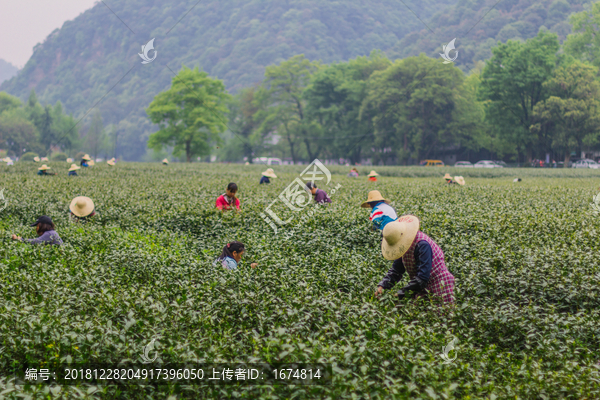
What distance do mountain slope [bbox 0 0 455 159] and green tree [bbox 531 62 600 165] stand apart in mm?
97767

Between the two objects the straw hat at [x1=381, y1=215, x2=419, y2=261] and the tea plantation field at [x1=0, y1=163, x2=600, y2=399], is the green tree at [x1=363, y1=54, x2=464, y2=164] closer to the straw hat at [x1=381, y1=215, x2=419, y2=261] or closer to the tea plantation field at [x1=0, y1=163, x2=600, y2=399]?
the tea plantation field at [x1=0, y1=163, x2=600, y2=399]

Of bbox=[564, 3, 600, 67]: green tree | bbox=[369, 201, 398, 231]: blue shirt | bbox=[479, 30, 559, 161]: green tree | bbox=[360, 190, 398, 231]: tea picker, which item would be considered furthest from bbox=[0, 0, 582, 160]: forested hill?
bbox=[369, 201, 398, 231]: blue shirt

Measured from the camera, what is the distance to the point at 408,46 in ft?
322

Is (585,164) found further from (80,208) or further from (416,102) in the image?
(80,208)

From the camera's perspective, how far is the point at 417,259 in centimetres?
428

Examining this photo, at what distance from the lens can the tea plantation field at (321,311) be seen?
2.77 m

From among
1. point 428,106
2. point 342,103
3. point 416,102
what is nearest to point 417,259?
point 416,102

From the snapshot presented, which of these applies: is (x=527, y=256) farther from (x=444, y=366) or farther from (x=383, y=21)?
(x=383, y=21)

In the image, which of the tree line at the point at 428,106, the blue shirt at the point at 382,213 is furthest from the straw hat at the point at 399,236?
the tree line at the point at 428,106

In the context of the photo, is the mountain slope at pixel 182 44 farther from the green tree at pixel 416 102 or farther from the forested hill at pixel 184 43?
the green tree at pixel 416 102

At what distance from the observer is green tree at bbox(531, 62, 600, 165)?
1494 inches

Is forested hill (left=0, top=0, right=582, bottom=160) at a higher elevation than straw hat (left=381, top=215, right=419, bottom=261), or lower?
higher

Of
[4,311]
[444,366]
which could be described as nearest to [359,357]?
[444,366]

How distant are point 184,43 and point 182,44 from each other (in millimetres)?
1193
